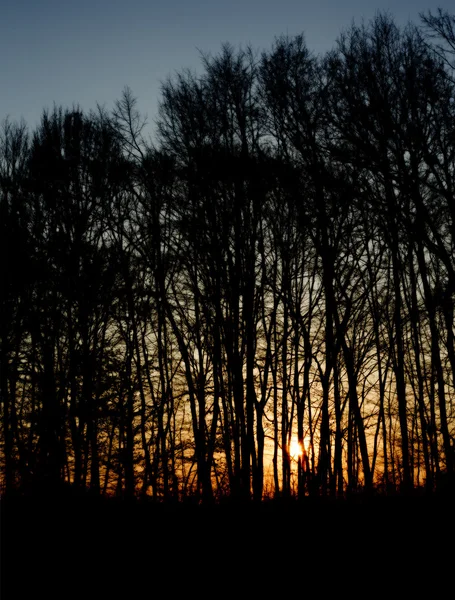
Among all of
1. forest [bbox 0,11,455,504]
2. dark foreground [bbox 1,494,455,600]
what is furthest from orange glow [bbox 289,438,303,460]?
dark foreground [bbox 1,494,455,600]

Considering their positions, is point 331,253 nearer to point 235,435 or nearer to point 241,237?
point 241,237

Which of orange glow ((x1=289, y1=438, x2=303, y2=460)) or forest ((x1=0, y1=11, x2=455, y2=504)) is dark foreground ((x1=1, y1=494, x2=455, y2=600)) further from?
orange glow ((x1=289, y1=438, x2=303, y2=460))

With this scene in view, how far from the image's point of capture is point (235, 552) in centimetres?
876

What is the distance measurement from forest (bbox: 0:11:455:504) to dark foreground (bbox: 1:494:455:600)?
402cm

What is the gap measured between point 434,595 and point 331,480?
12.2 metres

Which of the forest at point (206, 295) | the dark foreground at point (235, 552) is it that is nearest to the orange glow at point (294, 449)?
the forest at point (206, 295)

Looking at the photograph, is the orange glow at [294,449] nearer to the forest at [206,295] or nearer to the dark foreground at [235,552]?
the forest at [206,295]

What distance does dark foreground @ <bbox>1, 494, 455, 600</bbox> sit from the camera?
7.44m

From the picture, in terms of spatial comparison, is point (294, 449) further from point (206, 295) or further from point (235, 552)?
point (235, 552)

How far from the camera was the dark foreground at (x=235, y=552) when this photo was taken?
7441 millimetres

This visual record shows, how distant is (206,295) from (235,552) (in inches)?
382

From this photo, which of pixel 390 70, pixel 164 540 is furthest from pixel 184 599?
pixel 390 70

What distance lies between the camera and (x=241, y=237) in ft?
53.6

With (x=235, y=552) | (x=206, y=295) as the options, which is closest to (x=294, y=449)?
(x=206, y=295)
